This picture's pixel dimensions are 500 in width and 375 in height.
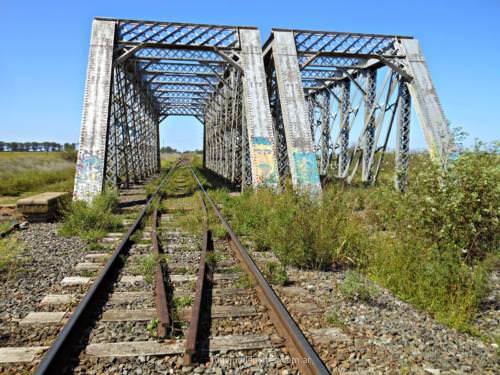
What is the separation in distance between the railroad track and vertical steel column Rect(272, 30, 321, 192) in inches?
233

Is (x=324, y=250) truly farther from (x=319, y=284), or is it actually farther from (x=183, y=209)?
(x=183, y=209)

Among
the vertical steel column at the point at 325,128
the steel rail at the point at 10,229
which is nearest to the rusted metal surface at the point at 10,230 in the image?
the steel rail at the point at 10,229

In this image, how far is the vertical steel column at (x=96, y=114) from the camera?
10852 mm

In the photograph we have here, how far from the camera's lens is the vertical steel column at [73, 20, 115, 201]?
10.9 metres

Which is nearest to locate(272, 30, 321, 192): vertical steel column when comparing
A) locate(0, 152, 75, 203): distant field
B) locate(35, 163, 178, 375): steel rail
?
locate(35, 163, 178, 375): steel rail

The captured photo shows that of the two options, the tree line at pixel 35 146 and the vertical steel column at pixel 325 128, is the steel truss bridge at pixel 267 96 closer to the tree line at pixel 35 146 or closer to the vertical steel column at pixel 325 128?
the vertical steel column at pixel 325 128

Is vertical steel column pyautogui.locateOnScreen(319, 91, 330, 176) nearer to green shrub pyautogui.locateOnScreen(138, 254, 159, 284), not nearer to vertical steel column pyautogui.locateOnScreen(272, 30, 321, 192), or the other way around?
vertical steel column pyautogui.locateOnScreen(272, 30, 321, 192)

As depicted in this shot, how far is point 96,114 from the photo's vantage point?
1150 cm

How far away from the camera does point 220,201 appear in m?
12.1

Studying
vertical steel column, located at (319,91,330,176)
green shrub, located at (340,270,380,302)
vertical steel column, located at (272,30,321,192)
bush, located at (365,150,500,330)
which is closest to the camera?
green shrub, located at (340,270,380,302)

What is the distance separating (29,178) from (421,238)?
19.7 meters

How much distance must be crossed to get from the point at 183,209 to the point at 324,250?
5.76m

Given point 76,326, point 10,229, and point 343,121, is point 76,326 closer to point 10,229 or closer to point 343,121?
point 10,229

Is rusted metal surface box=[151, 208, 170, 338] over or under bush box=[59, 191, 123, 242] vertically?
under
